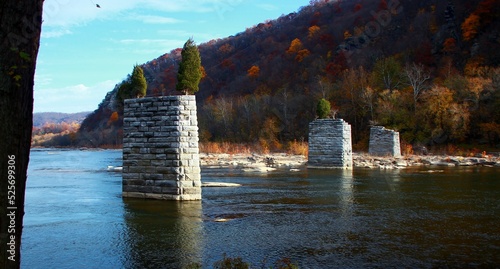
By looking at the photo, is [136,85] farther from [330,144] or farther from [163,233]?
[330,144]

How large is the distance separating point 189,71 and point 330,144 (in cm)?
1473

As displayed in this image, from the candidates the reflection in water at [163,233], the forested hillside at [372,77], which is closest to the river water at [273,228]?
the reflection in water at [163,233]

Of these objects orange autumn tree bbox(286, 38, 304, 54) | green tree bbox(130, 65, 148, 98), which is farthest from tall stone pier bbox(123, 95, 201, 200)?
orange autumn tree bbox(286, 38, 304, 54)

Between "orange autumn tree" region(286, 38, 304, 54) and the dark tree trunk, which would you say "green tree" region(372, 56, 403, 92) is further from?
the dark tree trunk

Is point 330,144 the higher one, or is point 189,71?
point 189,71

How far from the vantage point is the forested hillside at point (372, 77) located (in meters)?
43.9

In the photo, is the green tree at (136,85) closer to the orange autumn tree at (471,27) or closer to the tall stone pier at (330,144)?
the tall stone pier at (330,144)

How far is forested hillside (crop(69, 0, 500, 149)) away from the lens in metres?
43.9

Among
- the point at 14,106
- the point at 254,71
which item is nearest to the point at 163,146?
the point at 14,106

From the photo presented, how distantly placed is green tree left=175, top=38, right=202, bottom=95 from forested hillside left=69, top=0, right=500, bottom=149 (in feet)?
83.5

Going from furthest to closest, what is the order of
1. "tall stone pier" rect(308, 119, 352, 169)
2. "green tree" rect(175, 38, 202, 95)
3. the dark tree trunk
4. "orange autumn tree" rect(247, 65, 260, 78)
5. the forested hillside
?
1. "orange autumn tree" rect(247, 65, 260, 78)
2. the forested hillside
3. "tall stone pier" rect(308, 119, 352, 169)
4. "green tree" rect(175, 38, 202, 95)
5. the dark tree trunk

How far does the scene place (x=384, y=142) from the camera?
37094 millimetres

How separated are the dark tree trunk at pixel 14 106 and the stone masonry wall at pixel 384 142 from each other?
35223mm

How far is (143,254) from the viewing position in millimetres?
8836
